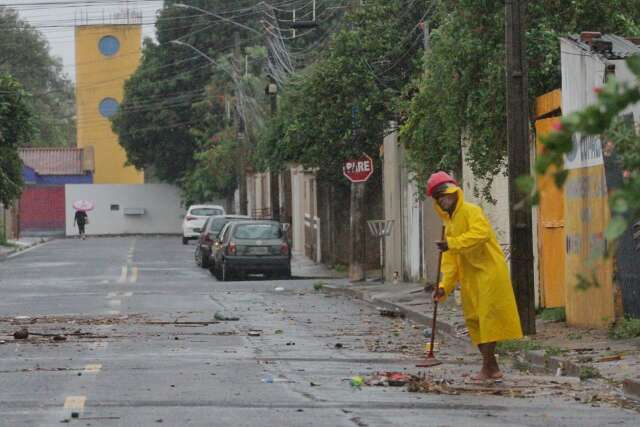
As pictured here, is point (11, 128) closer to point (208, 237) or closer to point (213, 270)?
point (208, 237)

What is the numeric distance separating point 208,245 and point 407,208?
1117cm

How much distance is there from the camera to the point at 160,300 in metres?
26.2

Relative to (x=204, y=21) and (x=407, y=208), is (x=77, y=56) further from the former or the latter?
(x=407, y=208)

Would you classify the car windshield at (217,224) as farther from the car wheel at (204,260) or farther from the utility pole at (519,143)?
the utility pole at (519,143)

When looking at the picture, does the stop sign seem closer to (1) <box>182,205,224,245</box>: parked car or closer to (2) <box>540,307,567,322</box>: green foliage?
(2) <box>540,307,567,322</box>: green foliage

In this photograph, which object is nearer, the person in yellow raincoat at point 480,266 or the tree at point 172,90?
the person in yellow raincoat at point 480,266

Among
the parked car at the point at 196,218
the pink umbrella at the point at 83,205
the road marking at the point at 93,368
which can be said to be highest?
the pink umbrella at the point at 83,205

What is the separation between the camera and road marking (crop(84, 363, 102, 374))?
43.9 ft

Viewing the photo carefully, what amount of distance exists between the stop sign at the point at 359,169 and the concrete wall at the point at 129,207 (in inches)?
2096

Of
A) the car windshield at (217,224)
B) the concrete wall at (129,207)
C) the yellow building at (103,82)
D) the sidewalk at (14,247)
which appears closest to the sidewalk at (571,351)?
the car windshield at (217,224)

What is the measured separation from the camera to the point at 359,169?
32.7 metres

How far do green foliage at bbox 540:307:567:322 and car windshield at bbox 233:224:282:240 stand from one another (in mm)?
16835

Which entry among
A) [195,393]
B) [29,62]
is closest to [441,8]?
[195,393]

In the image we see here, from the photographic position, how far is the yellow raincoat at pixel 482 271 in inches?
499
